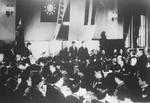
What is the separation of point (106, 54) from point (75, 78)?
2.04ft

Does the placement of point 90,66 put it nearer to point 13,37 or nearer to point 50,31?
point 50,31

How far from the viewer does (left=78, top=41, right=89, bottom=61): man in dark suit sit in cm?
404

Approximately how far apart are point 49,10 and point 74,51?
0.75 m

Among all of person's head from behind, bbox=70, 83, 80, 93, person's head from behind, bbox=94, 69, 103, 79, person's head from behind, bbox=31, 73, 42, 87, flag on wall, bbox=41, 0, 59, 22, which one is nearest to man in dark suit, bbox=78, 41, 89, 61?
person's head from behind, bbox=94, 69, 103, 79

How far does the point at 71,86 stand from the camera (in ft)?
13.2

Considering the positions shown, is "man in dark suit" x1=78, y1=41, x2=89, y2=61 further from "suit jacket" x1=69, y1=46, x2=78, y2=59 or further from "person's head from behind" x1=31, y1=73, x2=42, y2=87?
"person's head from behind" x1=31, y1=73, x2=42, y2=87

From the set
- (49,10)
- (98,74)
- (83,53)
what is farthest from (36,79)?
(49,10)

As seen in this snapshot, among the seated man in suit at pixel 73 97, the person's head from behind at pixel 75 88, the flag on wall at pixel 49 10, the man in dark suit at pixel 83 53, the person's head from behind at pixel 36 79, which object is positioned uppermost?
the flag on wall at pixel 49 10

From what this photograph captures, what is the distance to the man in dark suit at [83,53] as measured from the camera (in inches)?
159

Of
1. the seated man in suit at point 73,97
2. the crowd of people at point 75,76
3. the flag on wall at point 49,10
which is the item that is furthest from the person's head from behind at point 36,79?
the flag on wall at point 49,10

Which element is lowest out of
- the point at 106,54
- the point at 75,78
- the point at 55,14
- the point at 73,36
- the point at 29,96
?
the point at 29,96

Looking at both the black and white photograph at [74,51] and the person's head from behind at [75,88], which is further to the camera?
the person's head from behind at [75,88]

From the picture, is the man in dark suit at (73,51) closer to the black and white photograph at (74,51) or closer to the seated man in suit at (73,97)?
the black and white photograph at (74,51)

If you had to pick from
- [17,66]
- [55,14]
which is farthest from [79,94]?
[55,14]
